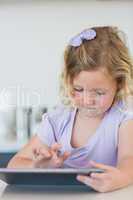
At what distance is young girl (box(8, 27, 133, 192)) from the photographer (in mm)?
1039

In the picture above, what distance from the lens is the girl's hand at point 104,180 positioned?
0.72m

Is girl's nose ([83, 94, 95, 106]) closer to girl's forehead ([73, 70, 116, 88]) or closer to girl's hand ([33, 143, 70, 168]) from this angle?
girl's forehead ([73, 70, 116, 88])

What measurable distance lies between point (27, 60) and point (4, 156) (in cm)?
52

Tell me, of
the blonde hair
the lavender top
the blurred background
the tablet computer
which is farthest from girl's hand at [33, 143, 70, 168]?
the blurred background

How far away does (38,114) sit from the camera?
2223 millimetres

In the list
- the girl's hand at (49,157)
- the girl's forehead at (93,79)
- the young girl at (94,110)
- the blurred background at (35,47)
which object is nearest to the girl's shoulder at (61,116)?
the young girl at (94,110)

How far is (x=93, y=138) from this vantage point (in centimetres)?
106

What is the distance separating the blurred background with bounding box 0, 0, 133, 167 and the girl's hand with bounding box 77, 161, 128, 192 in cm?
139

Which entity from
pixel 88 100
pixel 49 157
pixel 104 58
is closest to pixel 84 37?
pixel 104 58

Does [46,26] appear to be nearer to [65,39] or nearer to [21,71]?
[65,39]

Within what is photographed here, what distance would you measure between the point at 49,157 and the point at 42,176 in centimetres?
12

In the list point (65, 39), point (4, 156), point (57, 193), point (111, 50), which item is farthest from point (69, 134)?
point (65, 39)

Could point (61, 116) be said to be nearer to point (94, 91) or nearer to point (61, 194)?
point (94, 91)

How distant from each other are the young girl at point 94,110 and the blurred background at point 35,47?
1017 mm
